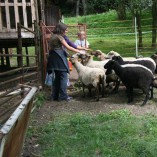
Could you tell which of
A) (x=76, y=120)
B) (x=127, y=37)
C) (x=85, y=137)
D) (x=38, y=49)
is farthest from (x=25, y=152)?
(x=127, y=37)

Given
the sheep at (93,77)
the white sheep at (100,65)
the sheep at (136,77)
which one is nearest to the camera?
the sheep at (136,77)

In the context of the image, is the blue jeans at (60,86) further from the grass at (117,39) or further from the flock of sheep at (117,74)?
the grass at (117,39)

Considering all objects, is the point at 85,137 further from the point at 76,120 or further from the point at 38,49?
the point at 38,49

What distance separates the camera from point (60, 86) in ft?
29.0

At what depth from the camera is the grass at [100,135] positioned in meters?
5.43

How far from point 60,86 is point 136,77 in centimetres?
178

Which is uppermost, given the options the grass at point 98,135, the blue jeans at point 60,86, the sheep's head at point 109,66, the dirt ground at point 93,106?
the sheep's head at point 109,66

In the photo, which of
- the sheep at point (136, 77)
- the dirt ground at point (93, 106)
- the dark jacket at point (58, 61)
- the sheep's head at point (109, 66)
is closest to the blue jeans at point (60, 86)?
the dark jacket at point (58, 61)

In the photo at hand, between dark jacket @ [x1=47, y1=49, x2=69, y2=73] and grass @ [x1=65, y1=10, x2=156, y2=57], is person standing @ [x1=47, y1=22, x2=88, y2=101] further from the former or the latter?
grass @ [x1=65, y1=10, x2=156, y2=57]

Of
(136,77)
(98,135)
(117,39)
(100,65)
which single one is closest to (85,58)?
(100,65)

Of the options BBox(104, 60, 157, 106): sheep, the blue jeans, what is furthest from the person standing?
BBox(104, 60, 157, 106): sheep

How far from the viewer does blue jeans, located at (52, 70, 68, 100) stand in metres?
8.78

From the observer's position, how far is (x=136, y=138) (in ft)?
19.2

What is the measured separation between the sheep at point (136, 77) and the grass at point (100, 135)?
1.15 meters
